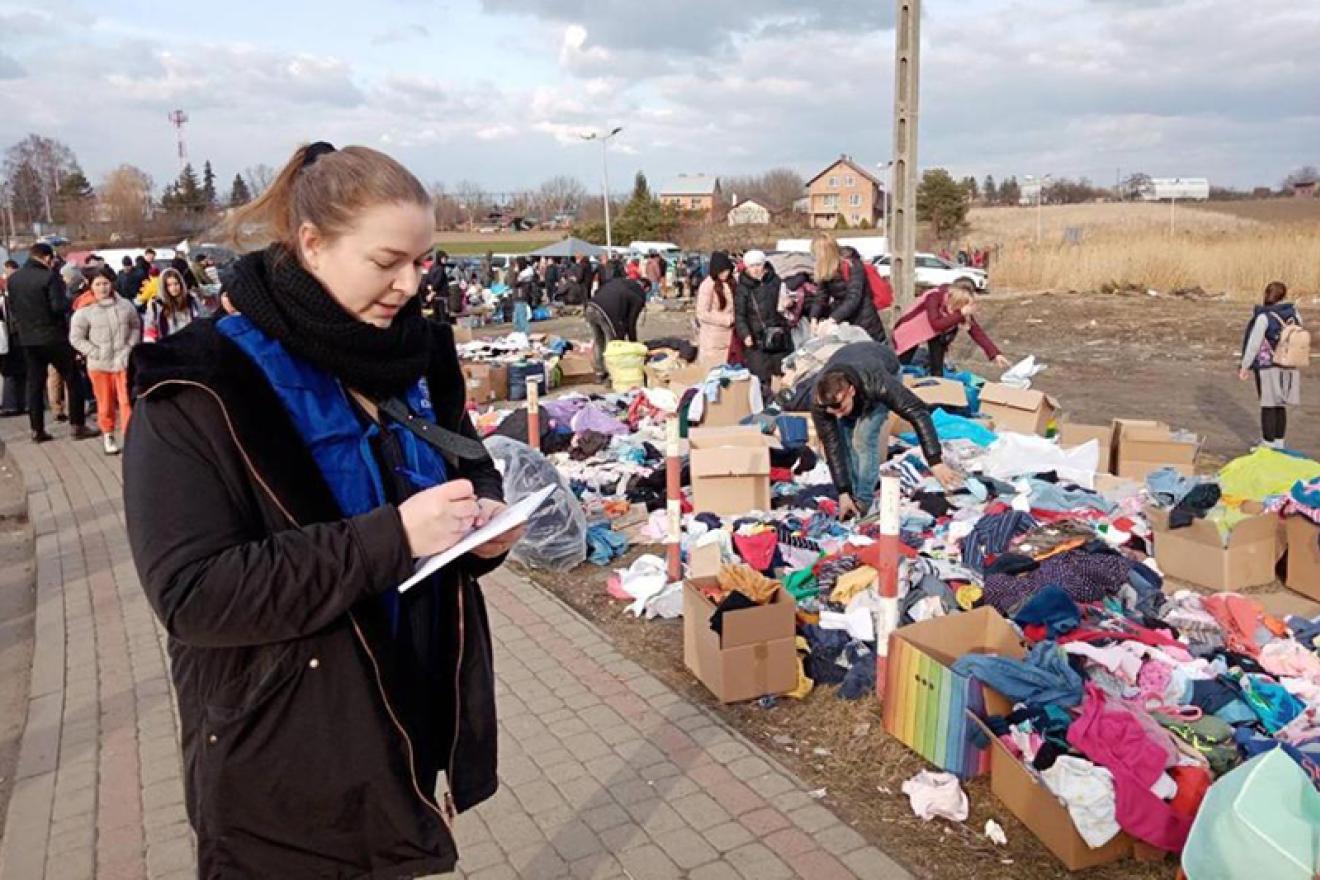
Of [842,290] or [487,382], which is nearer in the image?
[842,290]

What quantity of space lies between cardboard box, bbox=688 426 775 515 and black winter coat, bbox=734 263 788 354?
296cm

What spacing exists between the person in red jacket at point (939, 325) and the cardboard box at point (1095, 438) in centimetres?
122

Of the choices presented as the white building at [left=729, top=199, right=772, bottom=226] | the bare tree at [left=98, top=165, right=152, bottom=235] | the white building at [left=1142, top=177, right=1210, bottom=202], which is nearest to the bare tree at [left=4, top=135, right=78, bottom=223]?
the bare tree at [left=98, top=165, right=152, bottom=235]

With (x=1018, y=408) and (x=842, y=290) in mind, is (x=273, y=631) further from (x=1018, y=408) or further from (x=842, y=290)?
(x=842, y=290)

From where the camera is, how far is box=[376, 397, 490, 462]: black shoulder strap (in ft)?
5.70

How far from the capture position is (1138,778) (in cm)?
328

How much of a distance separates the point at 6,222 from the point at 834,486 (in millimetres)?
97212

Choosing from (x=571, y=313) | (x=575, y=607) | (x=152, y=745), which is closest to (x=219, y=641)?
(x=152, y=745)

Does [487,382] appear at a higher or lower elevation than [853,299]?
lower

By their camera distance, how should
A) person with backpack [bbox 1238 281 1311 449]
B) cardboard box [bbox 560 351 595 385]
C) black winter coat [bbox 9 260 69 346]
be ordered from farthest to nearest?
cardboard box [bbox 560 351 595 385] < black winter coat [bbox 9 260 69 346] < person with backpack [bbox 1238 281 1311 449]

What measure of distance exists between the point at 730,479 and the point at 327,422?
570 cm

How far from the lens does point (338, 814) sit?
1659 millimetres

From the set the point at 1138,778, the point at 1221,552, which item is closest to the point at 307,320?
the point at 1138,778

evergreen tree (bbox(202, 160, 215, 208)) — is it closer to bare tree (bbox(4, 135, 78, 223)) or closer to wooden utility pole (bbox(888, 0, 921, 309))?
bare tree (bbox(4, 135, 78, 223))
